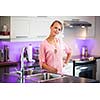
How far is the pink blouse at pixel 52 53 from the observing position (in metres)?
2.19

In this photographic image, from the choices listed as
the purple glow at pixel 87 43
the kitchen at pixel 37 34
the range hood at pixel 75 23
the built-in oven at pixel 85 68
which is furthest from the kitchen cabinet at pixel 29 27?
the built-in oven at pixel 85 68

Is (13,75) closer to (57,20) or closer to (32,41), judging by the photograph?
(32,41)

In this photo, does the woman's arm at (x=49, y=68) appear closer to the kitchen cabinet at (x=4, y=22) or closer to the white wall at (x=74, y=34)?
the white wall at (x=74, y=34)

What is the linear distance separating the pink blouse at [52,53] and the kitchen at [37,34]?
0.15 feet

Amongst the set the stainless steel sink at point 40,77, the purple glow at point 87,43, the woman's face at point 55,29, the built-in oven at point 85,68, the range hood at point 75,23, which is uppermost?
the range hood at point 75,23

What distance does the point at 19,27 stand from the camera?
2162 mm

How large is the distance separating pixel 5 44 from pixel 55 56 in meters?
0.46

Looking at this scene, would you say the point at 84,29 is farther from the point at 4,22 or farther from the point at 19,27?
the point at 4,22

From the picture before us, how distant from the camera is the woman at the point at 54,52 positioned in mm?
2195

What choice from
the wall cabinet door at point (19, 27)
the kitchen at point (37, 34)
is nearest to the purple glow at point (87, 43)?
the kitchen at point (37, 34)

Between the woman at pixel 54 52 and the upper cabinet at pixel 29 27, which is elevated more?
the upper cabinet at pixel 29 27

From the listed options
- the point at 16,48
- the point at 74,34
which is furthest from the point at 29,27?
the point at 74,34
